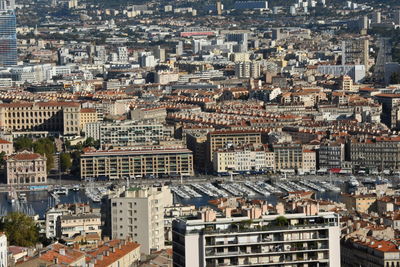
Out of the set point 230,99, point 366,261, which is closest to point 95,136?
point 230,99

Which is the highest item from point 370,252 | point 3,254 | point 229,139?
point 3,254

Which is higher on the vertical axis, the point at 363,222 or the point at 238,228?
the point at 238,228

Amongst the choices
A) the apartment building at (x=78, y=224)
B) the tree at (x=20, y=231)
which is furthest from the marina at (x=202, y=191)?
the apartment building at (x=78, y=224)

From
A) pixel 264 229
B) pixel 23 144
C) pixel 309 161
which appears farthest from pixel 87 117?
pixel 264 229

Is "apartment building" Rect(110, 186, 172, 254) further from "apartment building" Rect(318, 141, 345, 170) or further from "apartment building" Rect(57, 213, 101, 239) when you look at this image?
"apartment building" Rect(318, 141, 345, 170)

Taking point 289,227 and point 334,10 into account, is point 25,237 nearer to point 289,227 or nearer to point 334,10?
point 289,227

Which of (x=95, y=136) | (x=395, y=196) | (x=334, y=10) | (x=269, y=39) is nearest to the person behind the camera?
(x=395, y=196)

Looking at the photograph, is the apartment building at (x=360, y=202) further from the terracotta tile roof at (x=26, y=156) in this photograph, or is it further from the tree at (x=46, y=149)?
the tree at (x=46, y=149)

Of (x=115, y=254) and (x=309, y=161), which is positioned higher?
(x=115, y=254)

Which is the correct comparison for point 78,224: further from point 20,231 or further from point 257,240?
point 257,240
